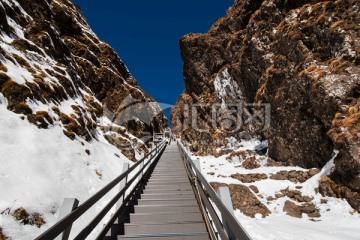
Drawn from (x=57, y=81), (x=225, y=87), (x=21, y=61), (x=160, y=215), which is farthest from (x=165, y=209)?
(x=225, y=87)

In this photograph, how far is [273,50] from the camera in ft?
104

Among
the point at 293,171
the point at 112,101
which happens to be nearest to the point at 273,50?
the point at 293,171

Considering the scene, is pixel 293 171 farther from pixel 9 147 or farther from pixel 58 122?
pixel 9 147

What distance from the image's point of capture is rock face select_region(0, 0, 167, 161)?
41.3 feet

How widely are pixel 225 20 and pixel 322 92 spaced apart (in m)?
37.3

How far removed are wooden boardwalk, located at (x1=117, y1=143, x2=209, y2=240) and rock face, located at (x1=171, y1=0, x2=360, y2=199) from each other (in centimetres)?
1453

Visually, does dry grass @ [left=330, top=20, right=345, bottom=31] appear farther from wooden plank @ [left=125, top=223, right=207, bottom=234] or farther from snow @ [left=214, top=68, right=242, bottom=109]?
wooden plank @ [left=125, top=223, right=207, bottom=234]

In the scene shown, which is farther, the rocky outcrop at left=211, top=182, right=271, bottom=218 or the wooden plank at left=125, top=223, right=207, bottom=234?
the rocky outcrop at left=211, top=182, right=271, bottom=218

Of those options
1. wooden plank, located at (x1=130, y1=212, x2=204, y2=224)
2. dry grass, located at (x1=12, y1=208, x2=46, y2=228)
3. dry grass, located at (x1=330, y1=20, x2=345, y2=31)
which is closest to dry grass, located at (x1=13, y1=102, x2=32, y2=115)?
dry grass, located at (x1=12, y1=208, x2=46, y2=228)

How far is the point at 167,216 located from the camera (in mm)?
5824

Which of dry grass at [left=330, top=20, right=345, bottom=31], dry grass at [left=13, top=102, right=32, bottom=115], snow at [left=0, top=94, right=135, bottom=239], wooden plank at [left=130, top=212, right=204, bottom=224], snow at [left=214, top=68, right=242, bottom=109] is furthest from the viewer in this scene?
snow at [left=214, top=68, right=242, bottom=109]

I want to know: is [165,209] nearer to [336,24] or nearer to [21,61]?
[21,61]

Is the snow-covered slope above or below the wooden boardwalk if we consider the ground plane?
above

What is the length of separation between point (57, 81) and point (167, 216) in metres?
15.8
